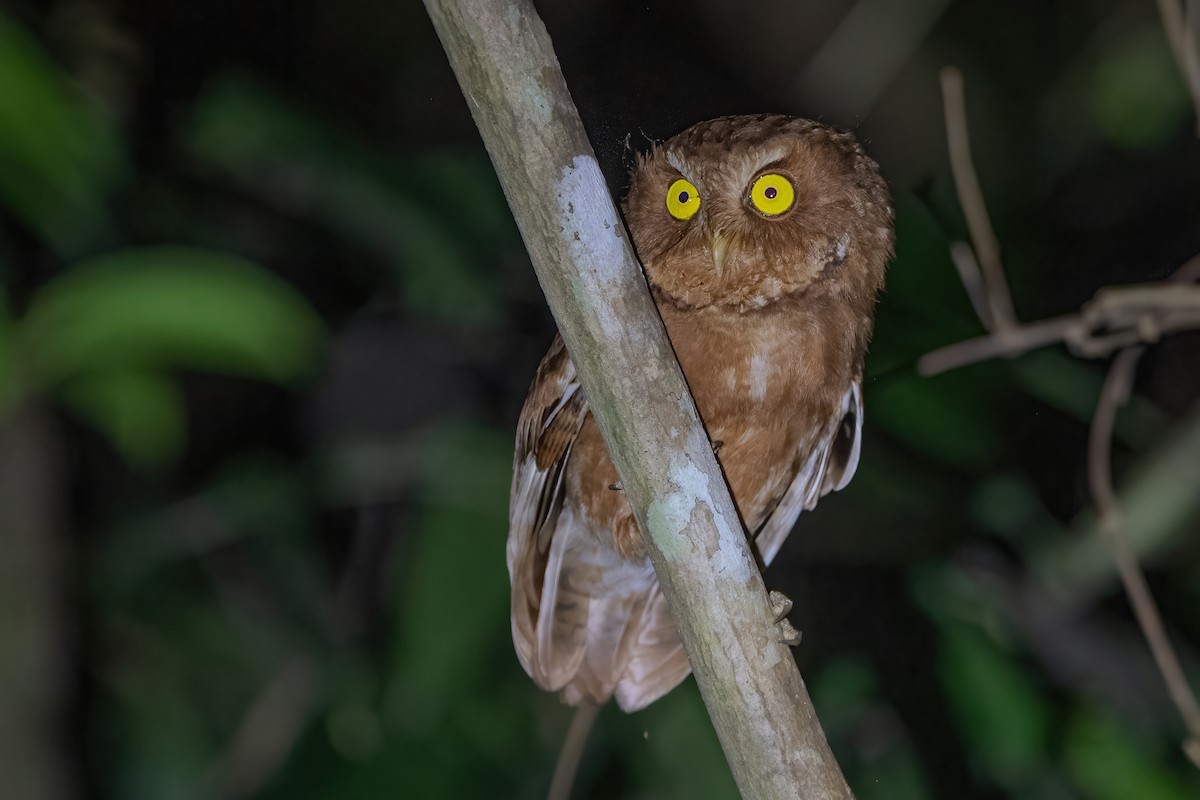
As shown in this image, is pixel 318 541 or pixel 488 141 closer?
pixel 488 141

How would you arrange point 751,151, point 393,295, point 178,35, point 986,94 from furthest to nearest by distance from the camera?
point 393,295, point 178,35, point 986,94, point 751,151

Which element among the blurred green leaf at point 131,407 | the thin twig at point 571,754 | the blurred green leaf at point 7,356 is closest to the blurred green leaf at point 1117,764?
the thin twig at point 571,754

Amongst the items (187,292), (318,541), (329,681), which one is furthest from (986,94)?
(329,681)

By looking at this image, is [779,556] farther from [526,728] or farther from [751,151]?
[751,151]

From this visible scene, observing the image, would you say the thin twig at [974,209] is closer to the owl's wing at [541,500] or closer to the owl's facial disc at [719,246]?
the owl's facial disc at [719,246]

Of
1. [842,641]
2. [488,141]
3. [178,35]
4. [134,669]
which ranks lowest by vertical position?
[134,669]

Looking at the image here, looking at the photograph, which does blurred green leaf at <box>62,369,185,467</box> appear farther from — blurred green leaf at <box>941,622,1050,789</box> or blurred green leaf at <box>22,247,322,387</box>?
blurred green leaf at <box>941,622,1050,789</box>

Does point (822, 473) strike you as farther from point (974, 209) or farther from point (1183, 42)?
point (1183, 42)
